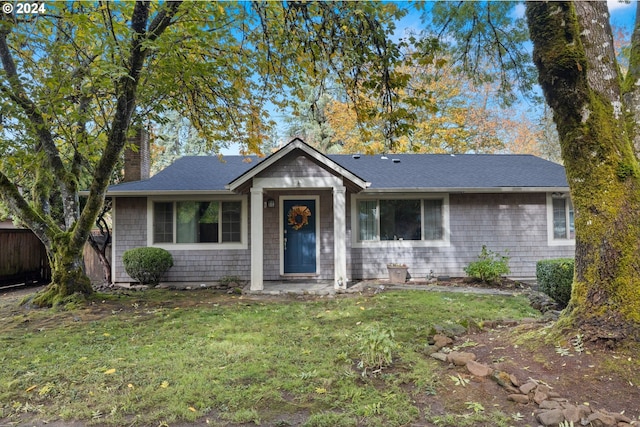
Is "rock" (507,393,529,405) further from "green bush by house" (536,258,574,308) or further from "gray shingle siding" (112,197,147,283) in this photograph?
"gray shingle siding" (112,197,147,283)

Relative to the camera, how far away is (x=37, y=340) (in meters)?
4.72

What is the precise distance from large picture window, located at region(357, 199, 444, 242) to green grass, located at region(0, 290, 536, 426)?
11.1 ft

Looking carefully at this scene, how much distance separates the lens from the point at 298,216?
9539mm

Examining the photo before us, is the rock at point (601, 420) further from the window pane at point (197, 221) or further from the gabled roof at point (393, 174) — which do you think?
the window pane at point (197, 221)

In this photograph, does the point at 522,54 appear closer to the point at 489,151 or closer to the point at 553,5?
the point at 553,5

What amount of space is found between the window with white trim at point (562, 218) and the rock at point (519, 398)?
325 inches

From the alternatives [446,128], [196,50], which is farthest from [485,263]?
[446,128]

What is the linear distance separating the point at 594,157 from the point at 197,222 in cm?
849

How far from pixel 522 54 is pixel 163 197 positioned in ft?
27.7

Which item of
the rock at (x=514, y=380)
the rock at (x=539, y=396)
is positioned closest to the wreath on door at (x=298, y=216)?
the rock at (x=514, y=380)

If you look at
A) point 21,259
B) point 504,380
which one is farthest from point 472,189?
point 21,259

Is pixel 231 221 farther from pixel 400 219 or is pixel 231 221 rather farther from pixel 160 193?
pixel 400 219

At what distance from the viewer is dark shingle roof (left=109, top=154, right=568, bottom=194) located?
9.30m

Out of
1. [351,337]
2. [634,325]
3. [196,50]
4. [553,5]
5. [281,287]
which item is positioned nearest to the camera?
[634,325]
